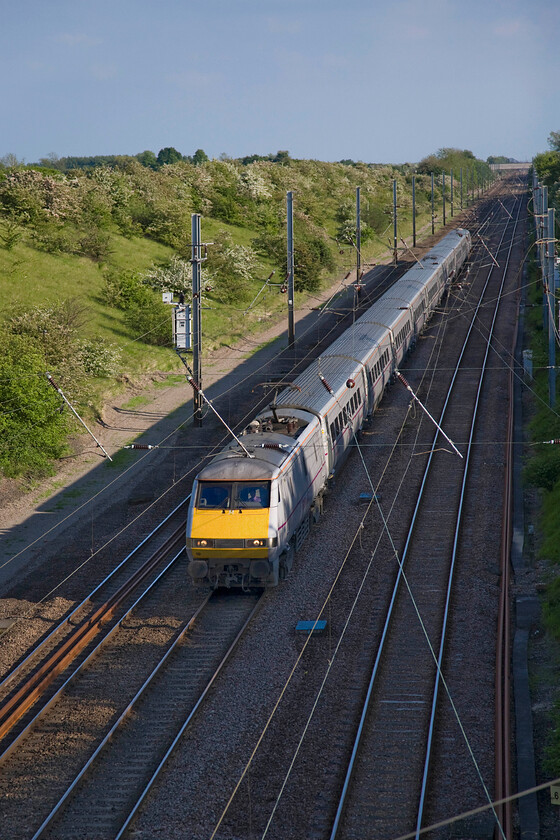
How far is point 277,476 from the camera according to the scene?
19266 mm

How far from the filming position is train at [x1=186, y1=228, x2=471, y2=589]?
62.1 feet

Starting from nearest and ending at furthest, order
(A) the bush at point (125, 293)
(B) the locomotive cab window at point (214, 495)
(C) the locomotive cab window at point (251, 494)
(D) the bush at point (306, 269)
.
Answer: (C) the locomotive cab window at point (251, 494) → (B) the locomotive cab window at point (214, 495) → (A) the bush at point (125, 293) → (D) the bush at point (306, 269)

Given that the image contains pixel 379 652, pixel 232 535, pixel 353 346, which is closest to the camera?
pixel 379 652

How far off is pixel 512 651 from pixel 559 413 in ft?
49.0

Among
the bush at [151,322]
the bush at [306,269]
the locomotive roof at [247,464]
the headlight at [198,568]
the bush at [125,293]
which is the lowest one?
the headlight at [198,568]

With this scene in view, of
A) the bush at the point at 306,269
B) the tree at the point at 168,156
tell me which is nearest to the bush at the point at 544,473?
the bush at the point at 306,269

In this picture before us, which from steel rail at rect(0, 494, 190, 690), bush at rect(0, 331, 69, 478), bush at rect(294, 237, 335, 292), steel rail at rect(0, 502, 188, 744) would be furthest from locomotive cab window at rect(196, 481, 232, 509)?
bush at rect(294, 237, 335, 292)

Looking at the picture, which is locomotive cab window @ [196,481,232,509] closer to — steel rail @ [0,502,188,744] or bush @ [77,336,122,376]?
steel rail @ [0,502,188,744]

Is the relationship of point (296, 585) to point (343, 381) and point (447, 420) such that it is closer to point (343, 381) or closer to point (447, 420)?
point (343, 381)

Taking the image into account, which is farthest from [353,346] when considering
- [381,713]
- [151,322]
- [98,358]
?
[381,713]

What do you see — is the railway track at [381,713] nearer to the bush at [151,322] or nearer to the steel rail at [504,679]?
the steel rail at [504,679]

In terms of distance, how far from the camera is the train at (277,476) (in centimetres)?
1894

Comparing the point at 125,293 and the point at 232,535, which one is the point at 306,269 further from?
the point at 232,535

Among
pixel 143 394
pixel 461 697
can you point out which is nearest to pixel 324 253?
pixel 143 394
